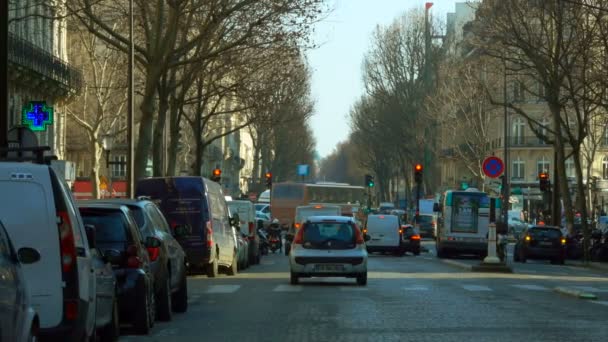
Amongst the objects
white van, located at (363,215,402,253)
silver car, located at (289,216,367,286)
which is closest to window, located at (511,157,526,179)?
white van, located at (363,215,402,253)

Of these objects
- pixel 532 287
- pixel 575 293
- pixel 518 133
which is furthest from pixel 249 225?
pixel 518 133

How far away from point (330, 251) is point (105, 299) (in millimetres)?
14521

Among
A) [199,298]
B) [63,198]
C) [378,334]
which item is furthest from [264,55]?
[63,198]

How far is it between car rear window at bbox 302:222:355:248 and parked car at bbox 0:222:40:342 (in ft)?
63.6

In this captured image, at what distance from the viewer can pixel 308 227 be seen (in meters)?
30.1

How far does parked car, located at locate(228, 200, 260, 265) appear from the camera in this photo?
1823 inches

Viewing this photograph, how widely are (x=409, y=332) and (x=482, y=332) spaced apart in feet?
2.84

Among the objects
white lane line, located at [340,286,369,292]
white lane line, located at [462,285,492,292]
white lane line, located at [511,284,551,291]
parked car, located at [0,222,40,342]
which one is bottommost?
white lane line, located at [511,284,551,291]

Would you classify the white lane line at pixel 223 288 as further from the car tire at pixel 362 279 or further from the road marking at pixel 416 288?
the road marking at pixel 416 288

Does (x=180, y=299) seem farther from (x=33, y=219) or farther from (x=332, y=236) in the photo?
(x=33, y=219)

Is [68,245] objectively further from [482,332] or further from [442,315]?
[442,315]

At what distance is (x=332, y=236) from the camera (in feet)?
97.6

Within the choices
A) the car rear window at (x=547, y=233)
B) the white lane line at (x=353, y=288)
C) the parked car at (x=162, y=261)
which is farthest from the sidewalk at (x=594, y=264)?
the parked car at (x=162, y=261)

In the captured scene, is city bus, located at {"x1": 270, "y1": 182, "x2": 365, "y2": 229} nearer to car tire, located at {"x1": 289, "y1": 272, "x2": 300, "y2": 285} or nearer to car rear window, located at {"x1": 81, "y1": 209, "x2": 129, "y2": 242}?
car tire, located at {"x1": 289, "y1": 272, "x2": 300, "y2": 285}
